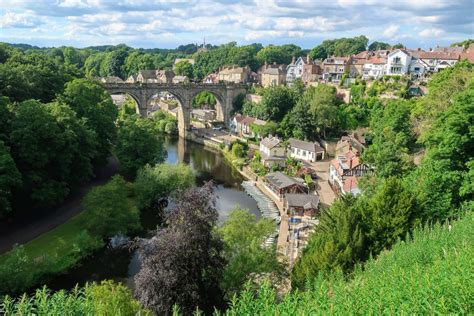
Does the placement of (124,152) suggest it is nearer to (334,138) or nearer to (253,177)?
(253,177)

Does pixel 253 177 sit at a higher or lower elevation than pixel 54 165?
lower

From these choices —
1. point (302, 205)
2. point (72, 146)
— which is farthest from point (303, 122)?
point (72, 146)

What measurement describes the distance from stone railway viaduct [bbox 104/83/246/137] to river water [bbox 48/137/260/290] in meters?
4.79

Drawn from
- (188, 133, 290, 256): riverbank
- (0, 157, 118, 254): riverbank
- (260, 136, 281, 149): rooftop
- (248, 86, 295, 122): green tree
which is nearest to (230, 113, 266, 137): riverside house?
(248, 86, 295, 122): green tree

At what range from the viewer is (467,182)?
69.1 feet

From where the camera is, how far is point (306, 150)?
4803 centimetres

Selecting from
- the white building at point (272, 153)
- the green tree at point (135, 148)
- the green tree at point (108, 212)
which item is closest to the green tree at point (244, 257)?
the green tree at point (108, 212)

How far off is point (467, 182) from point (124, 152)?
2722cm

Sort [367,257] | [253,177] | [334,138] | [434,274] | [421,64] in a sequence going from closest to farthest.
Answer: [434,274] < [367,257] < [253,177] < [334,138] < [421,64]

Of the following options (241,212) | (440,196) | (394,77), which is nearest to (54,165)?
(241,212)

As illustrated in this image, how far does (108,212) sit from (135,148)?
12.2m

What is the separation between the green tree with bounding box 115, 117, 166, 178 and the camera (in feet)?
121

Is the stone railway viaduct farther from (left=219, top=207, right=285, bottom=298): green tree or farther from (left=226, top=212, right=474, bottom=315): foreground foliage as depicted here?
(left=226, top=212, right=474, bottom=315): foreground foliage

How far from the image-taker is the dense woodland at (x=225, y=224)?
1098 cm
